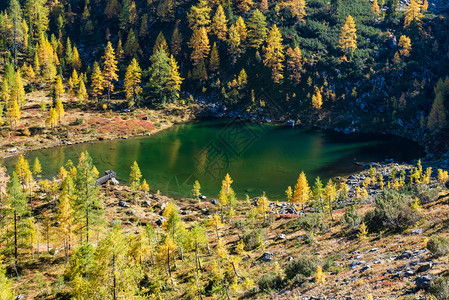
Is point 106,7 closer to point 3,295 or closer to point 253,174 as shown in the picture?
point 253,174

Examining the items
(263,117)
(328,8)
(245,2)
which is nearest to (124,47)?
(245,2)

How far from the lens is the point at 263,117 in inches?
4631

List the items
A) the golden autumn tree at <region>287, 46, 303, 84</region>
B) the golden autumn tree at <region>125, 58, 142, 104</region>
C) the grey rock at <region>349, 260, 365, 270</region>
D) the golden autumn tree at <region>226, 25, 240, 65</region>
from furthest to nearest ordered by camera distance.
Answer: the golden autumn tree at <region>226, 25, 240, 65</region> → the golden autumn tree at <region>287, 46, 303, 84</region> → the golden autumn tree at <region>125, 58, 142, 104</region> → the grey rock at <region>349, 260, 365, 270</region>

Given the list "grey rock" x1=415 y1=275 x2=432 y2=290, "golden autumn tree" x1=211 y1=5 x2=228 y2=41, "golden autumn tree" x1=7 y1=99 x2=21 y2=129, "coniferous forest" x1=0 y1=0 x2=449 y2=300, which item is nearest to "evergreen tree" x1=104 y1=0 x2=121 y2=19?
"coniferous forest" x1=0 y1=0 x2=449 y2=300

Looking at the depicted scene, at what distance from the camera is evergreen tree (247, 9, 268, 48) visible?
137538 millimetres

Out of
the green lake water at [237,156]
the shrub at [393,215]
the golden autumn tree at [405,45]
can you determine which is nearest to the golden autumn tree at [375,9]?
the golden autumn tree at [405,45]

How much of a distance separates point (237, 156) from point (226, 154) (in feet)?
14.2

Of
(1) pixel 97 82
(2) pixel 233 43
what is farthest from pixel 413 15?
(1) pixel 97 82

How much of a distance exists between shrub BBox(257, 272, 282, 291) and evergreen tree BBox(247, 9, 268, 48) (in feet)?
410

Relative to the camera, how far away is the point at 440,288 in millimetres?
14727

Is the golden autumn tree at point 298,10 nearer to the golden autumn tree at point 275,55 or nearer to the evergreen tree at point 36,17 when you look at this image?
the golden autumn tree at point 275,55

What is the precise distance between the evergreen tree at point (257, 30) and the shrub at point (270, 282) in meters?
125

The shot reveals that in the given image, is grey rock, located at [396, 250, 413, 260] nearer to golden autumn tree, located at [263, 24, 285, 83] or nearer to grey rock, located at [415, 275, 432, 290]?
grey rock, located at [415, 275, 432, 290]

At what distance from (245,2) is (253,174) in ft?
389
